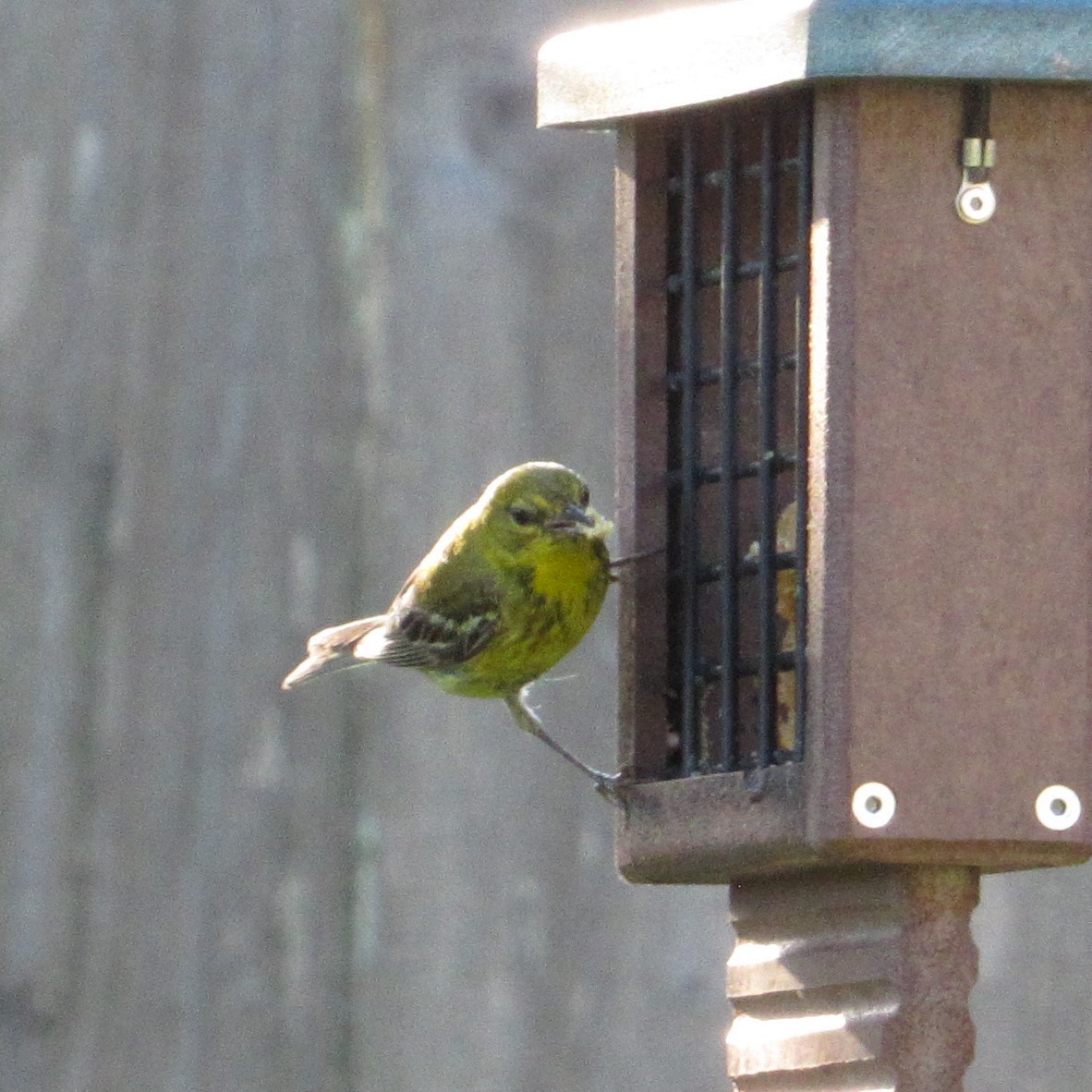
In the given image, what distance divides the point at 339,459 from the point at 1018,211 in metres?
1.36

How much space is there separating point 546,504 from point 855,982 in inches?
44.6

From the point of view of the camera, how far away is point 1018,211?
144 inches

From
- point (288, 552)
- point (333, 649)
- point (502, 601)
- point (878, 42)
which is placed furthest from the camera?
point (502, 601)

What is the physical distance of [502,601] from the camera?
4.83 meters

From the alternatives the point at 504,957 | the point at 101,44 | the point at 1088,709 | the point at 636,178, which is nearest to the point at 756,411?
the point at 636,178

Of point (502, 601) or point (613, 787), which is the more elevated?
point (502, 601)

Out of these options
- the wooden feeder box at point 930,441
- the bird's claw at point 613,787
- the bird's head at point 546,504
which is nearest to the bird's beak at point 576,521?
the bird's head at point 546,504

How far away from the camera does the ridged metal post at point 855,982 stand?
3543mm

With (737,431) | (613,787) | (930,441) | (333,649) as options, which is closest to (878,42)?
(930,441)

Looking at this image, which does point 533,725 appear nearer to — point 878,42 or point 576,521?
point 576,521

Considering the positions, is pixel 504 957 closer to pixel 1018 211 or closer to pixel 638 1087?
pixel 638 1087

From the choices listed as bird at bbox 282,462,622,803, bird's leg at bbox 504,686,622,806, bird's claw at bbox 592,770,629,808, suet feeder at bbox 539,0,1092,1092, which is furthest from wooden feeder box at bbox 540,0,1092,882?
bird at bbox 282,462,622,803

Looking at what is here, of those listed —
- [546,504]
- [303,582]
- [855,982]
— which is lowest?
[855,982]

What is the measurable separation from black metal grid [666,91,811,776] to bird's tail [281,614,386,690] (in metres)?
0.55
